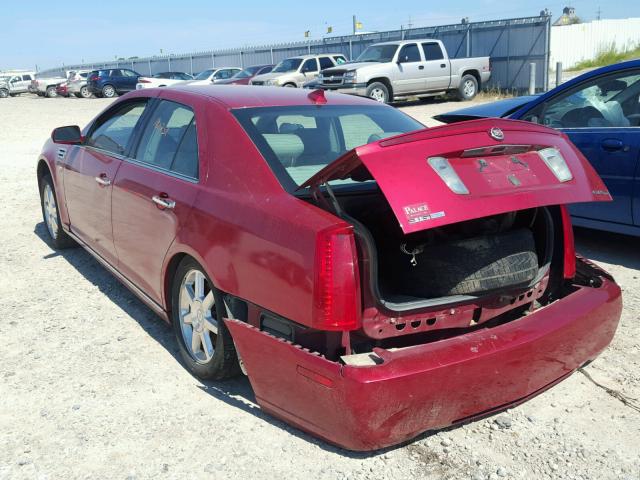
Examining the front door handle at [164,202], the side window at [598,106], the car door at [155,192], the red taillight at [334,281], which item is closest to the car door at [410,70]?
the side window at [598,106]

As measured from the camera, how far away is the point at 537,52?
23734 mm

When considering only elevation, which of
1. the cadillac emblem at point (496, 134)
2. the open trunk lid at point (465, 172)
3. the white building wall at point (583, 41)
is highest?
the white building wall at point (583, 41)

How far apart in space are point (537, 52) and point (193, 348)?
2295 cm

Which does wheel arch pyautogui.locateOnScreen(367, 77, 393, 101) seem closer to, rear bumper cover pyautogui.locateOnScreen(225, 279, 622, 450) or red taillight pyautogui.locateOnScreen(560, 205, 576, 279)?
red taillight pyautogui.locateOnScreen(560, 205, 576, 279)

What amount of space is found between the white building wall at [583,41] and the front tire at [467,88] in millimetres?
14958

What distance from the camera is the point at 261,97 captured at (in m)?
3.88

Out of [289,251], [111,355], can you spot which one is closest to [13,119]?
[111,355]

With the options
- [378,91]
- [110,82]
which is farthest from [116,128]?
[110,82]

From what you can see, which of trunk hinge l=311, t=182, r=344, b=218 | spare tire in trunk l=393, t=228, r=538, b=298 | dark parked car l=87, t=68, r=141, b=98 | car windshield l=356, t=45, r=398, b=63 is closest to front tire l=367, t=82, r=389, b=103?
car windshield l=356, t=45, r=398, b=63

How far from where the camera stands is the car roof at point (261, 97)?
3.75 meters

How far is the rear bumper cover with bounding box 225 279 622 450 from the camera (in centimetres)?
261

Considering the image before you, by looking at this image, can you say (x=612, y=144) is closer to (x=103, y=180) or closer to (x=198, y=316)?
(x=198, y=316)

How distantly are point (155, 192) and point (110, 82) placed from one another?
31668mm

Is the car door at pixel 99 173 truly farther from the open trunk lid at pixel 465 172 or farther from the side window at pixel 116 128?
the open trunk lid at pixel 465 172
